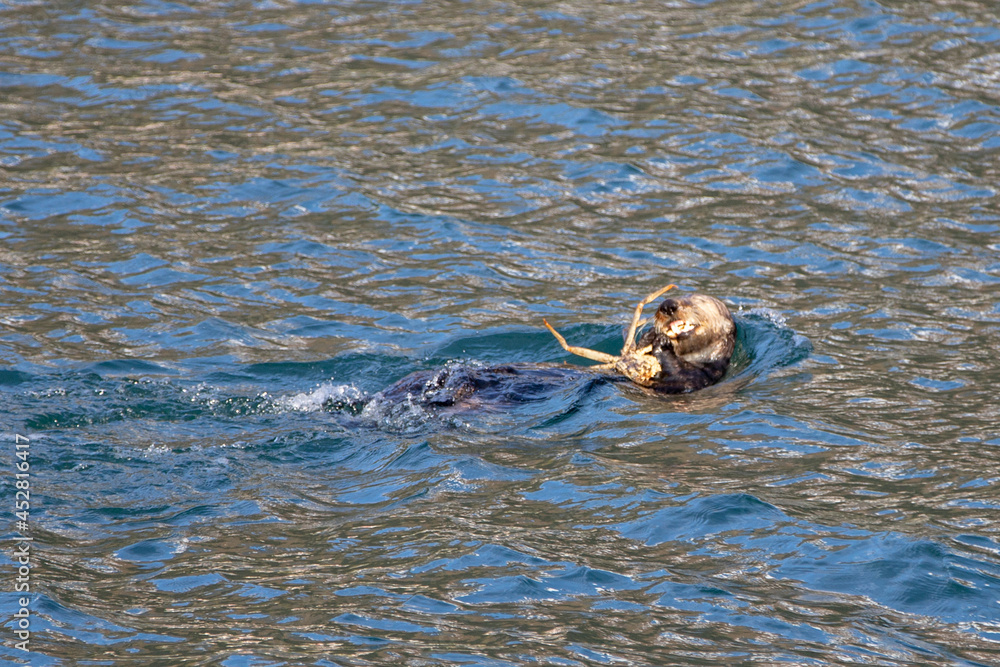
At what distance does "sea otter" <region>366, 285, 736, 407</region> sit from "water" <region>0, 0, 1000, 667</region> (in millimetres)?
101

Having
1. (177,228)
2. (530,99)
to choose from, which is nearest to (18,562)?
(177,228)

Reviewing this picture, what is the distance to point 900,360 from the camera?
23.5 feet

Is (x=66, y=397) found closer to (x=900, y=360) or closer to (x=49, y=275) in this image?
(x=49, y=275)

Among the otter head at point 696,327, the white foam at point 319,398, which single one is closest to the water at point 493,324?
the white foam at point 319,398

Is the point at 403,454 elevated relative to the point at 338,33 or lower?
lower

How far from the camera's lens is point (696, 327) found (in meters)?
6.56

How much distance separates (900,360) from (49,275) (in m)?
6.09

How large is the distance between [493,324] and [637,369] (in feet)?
5.09

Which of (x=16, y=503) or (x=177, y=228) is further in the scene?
(x=177, y=228)

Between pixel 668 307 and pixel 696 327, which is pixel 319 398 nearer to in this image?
pixel 668 307

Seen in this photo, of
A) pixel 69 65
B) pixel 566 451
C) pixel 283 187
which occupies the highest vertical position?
pixel 69 65

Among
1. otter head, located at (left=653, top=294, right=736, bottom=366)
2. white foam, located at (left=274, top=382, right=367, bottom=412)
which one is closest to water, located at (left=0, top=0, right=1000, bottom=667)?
white foam, located at (left=274, top=382, right=367, bottom=412)

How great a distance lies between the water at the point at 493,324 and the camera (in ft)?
15.3

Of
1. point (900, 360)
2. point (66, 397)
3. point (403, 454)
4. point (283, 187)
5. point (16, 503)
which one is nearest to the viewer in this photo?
point (16, 503)
